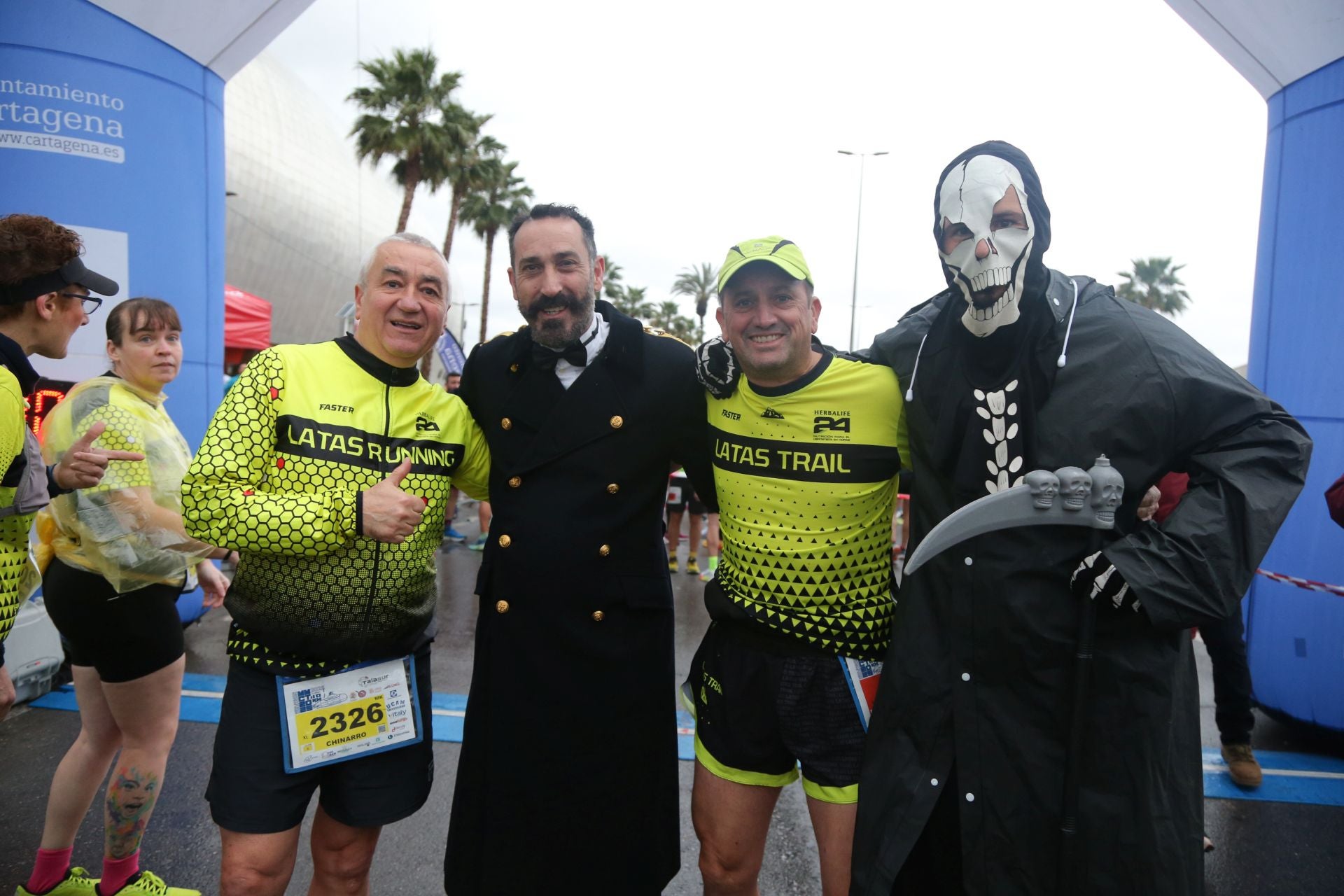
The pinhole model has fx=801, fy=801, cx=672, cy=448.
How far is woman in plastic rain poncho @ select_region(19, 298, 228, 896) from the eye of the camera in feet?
8.51

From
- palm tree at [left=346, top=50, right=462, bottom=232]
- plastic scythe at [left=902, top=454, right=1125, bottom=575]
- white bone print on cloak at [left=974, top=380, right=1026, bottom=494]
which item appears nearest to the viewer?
plastic scythe at [left=902, top=454, right=1125, bottom=575]

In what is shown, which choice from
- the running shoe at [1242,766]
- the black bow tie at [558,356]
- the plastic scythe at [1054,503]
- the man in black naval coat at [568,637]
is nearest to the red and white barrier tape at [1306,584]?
the running shoe at [1242,766]

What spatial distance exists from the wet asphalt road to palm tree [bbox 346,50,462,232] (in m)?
19.8

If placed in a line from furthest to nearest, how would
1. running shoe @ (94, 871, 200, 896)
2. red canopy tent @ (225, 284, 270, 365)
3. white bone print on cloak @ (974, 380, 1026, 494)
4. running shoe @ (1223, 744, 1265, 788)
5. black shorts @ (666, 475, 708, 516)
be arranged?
red canopy tent @ (225, 284, 270, 365)
black shorts @ (666, 475, 708, 516)
running shoe @ (1223, 744, 1265, 788)
running shoe @ (94, 871, 200, 896)
white bone print on cloak @ (974, 380, 1026, 494)

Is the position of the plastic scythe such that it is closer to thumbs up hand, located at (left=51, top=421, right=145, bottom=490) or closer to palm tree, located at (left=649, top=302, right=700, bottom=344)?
thumbs up hand, located at (left=51, top=421, right=145, bottom=490)

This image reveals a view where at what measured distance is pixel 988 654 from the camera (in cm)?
177

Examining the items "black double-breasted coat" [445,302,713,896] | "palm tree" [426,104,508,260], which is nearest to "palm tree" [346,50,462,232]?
"palm tree" [426,104,508,260]

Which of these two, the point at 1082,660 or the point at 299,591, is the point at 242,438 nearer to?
the point at 299,591

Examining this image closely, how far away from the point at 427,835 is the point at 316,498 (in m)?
1.76

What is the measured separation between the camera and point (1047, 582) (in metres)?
1.73

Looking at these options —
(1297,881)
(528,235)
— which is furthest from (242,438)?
(1297,881)

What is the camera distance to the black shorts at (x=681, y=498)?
322 inches

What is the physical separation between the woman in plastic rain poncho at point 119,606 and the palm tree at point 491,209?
26.1m

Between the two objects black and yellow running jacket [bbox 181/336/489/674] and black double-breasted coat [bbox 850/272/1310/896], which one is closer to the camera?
black double-breasted coat [bbox 850/272/1310/896]
